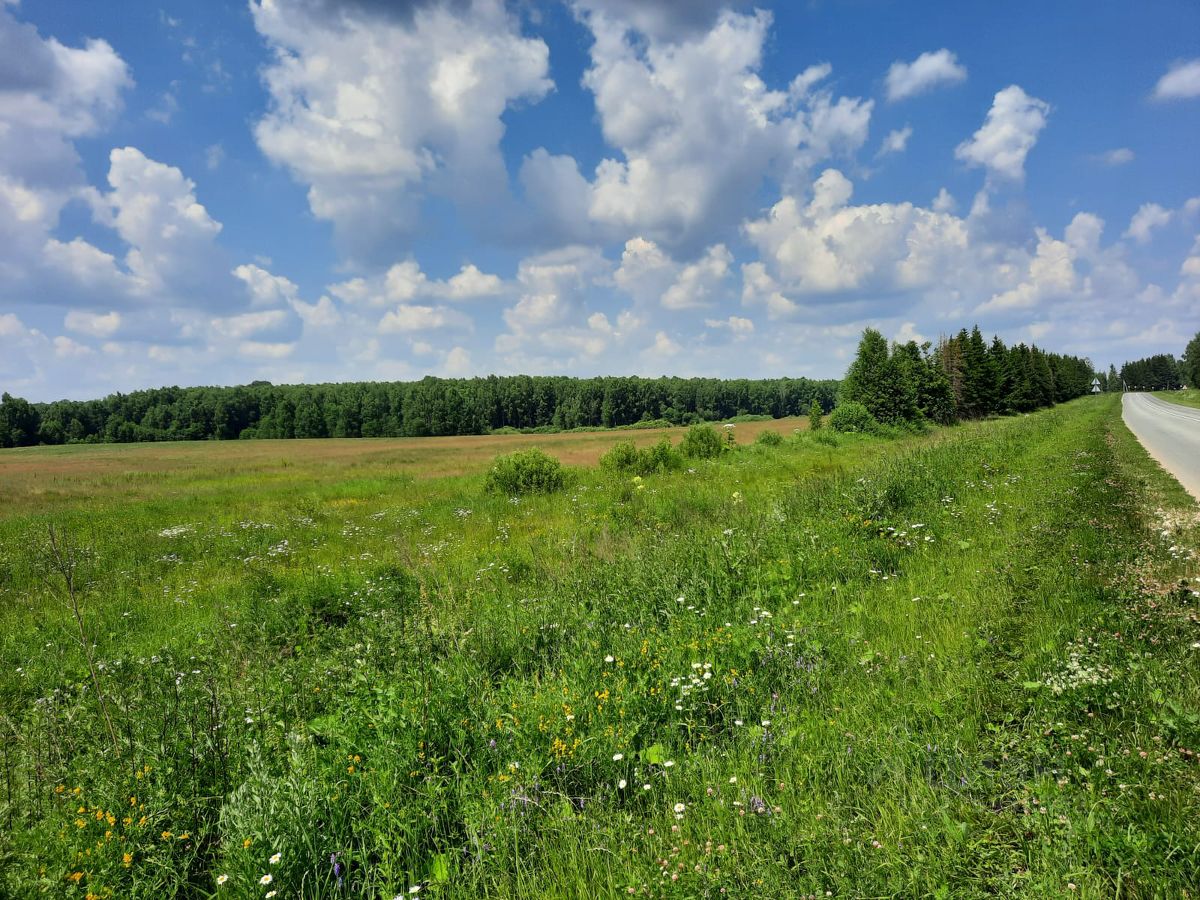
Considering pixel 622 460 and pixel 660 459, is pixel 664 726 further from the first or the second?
pixel 660 459

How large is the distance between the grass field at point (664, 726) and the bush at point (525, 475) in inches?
453

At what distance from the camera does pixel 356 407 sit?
114750 millimetres

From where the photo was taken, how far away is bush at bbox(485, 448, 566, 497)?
20.3 metres

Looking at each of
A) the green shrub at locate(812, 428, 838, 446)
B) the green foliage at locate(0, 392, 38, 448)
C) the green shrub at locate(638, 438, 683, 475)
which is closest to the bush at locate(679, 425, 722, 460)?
the green shrub at locate(638, 438, 683, 475)

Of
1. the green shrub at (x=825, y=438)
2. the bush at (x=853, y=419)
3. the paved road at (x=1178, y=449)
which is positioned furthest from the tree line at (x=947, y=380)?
the paved road at (x=1178, y=449)

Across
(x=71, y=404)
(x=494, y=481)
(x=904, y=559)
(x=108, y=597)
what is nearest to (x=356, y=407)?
(x=71, y=404)

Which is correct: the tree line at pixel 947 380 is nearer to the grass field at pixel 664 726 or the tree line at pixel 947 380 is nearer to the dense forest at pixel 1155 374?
the grass field at pixel 664 726

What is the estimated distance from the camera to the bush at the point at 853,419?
33938mm

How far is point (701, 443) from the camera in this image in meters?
26.4

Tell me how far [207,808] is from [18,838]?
881 mm

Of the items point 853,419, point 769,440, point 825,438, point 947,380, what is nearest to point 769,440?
point 769,440

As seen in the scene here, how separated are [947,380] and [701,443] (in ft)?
102

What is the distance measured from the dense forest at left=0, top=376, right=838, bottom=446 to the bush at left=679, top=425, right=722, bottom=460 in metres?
93.3

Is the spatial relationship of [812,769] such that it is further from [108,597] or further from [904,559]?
[108,597]
